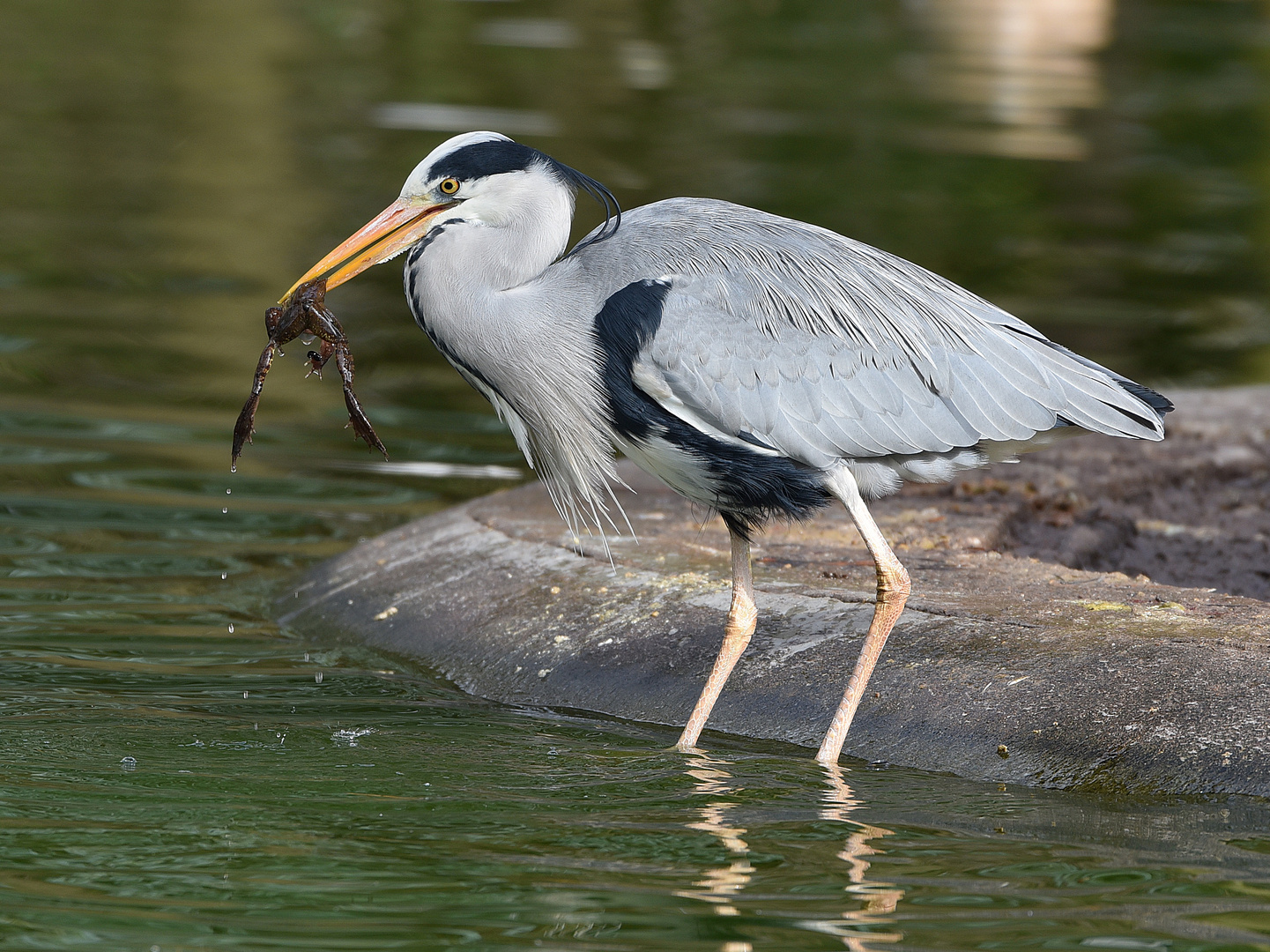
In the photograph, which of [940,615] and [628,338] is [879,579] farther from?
[628,338]

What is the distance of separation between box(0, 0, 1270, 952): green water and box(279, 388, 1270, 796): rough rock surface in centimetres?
24

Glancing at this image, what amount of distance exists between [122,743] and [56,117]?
21.4 m

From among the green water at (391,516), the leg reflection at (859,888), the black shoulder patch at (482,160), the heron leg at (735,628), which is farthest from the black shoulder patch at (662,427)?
the leg reflection at (859,888)

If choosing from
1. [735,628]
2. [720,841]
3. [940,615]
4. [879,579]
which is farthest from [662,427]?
[720,841]

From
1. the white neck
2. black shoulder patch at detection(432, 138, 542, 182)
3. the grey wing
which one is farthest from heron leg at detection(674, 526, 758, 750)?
black shoulder patch at detection(432, 138, 542, 182)

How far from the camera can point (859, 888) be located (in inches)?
214

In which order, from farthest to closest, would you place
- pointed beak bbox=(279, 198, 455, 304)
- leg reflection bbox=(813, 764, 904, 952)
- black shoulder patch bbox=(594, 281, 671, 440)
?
pointed beak bbox=(279, 198, 455, 304) → black shoulder patch bbox=(594, 281, 671, 440) → leg reflection bbox=(813, 764, 904, 952)

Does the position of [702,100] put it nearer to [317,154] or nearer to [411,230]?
[317,154]

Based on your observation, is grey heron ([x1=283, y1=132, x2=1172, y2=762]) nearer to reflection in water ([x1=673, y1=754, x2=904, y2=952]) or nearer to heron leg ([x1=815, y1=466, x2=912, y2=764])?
heron leg ([x1=815, y1=466, x2=912, y2=764])

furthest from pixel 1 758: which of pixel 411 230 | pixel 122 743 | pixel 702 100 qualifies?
pixel 702 100

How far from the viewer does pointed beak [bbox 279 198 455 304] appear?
6945mm

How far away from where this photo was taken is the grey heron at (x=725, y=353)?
6.86 meters

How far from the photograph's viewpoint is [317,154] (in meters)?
24.9

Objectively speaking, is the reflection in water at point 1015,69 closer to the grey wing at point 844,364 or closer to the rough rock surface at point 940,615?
the rough rock surface at point 940,615
